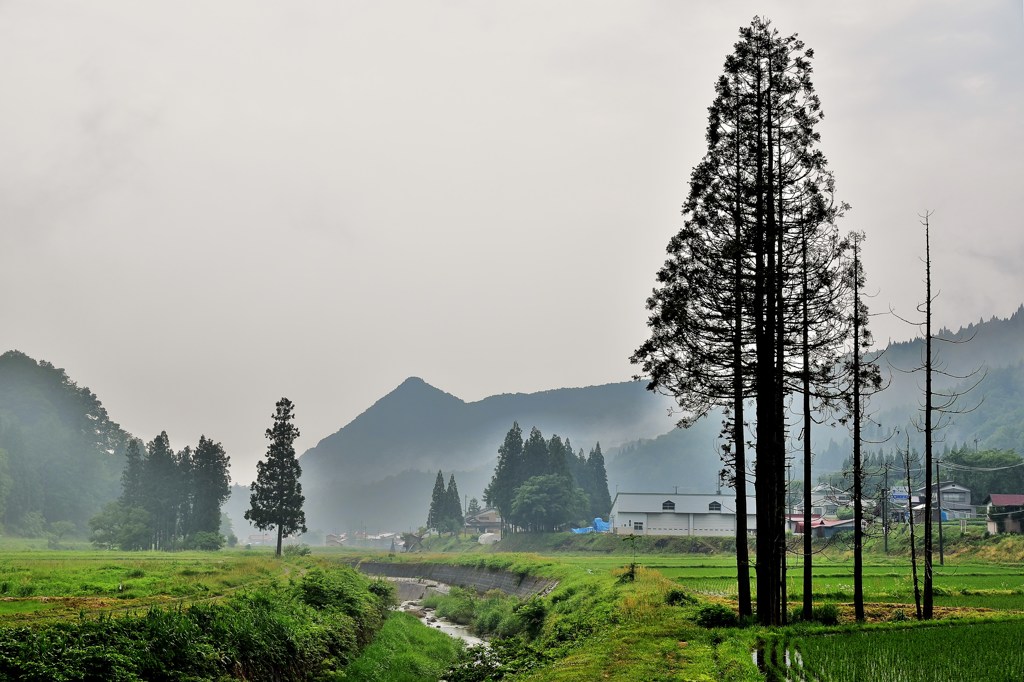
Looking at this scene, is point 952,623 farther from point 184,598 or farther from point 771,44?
point 184,598

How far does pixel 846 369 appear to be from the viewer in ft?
88.9

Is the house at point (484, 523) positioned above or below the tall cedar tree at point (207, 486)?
below

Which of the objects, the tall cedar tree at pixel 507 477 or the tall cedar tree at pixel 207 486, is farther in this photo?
the tall cedar tree at pixel 507 477

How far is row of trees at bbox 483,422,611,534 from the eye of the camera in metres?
109

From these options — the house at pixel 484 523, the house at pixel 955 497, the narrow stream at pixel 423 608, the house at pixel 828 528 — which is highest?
the house at pixel 955 497

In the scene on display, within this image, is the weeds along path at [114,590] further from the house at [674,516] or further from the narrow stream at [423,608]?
the house at [674,516]

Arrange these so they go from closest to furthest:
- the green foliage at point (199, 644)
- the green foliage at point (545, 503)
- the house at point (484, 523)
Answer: the green foliage at point (199, 644)
the green foliage at point (545, 503)
the house at point (484, 523)

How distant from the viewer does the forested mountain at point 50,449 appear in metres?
121

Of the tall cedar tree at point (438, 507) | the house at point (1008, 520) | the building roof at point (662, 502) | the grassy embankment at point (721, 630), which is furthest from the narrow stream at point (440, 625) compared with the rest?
the tall cedar tree at point (438, 507)

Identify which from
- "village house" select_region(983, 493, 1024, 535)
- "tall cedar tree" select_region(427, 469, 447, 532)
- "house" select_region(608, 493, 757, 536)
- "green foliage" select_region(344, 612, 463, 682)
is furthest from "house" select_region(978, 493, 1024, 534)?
"tall cedar tree" select_region(427, 469, 447, 532)

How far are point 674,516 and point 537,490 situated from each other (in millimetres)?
17773

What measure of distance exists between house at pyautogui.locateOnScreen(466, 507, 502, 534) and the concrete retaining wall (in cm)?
6620

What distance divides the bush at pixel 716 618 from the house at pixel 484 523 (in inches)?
4870

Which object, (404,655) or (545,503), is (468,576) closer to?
(404,655)
